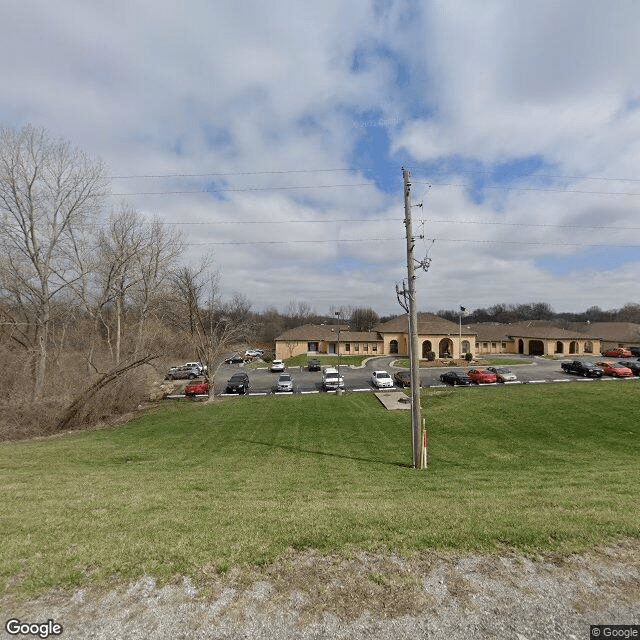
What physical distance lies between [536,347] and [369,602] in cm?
6390

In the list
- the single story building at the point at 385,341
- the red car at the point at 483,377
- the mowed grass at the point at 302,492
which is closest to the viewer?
the mowed grass at the point at 302,492

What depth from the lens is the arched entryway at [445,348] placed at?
2000 inches

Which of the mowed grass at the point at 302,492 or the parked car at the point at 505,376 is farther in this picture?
the parked car at the point at 505,376

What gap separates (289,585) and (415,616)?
1.29 meters

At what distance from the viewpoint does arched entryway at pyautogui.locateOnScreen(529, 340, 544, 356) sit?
5632 cm

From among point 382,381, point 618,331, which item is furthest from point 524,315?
point 382,381

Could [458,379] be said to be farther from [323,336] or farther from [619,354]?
[619,354]

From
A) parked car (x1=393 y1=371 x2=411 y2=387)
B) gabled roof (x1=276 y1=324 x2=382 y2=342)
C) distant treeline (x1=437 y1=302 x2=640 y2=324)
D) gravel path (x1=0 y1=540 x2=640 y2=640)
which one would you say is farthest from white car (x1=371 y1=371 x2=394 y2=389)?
distant treeline (x1=437 y1=302 x2=640 y2=324)

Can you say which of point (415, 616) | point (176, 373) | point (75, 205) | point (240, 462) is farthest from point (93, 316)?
point (415, 616)

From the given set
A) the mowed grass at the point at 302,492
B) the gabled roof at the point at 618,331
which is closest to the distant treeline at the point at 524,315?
the gabled roof at the point at 618,331

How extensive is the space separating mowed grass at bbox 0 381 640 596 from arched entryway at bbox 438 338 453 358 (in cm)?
3234

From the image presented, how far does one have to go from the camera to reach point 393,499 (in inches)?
264

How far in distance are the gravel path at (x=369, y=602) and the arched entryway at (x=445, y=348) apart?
49.1 m

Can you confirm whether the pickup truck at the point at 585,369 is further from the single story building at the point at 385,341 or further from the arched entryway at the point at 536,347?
the arched entryway at the point at 536,347
